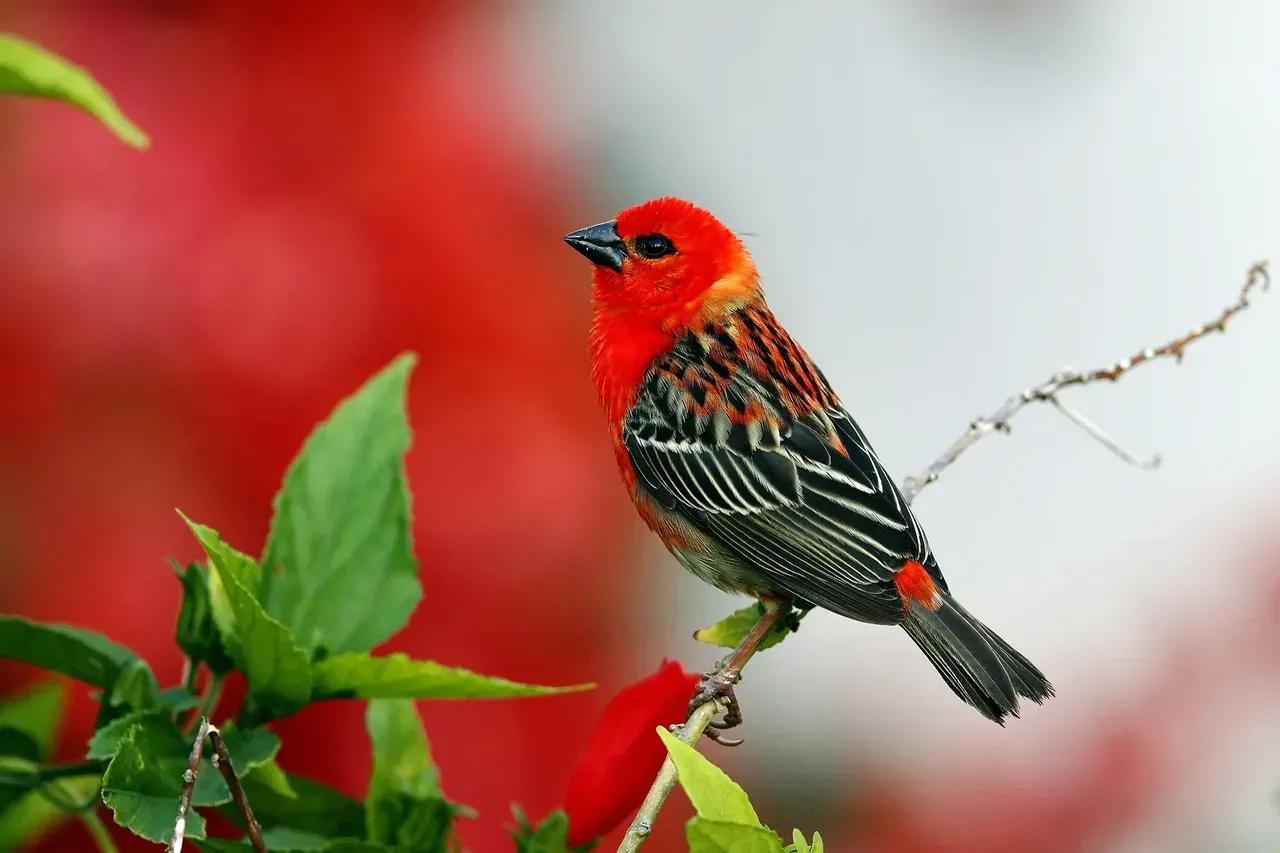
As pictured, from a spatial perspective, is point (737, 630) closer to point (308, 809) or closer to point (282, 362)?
point (308, 809)

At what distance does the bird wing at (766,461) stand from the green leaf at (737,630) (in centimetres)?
16

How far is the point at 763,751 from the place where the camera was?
2.33m

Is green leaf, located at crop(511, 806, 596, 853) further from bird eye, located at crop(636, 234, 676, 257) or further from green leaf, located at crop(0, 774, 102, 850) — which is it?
bird eye, located at crop(636, 234, 676, 257)

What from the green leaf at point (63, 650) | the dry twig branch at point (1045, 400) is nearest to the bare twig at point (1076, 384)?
the dry twig branch at point (1045, 400)

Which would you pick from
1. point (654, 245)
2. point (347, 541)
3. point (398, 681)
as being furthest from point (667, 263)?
point (398, 681)

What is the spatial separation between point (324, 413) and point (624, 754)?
138cm

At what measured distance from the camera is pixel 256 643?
3.33 feet

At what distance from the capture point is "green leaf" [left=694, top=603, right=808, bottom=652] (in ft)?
4.00

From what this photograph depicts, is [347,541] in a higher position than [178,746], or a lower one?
higher

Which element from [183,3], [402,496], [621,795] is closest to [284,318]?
[183,3]

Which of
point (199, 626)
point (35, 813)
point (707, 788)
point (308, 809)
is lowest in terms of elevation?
point (35, 813)

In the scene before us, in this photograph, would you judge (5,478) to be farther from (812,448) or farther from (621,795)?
(621,795)

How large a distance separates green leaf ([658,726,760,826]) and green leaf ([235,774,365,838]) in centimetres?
37

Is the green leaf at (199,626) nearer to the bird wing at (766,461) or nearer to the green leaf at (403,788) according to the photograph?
the green leaf at (403,788)
